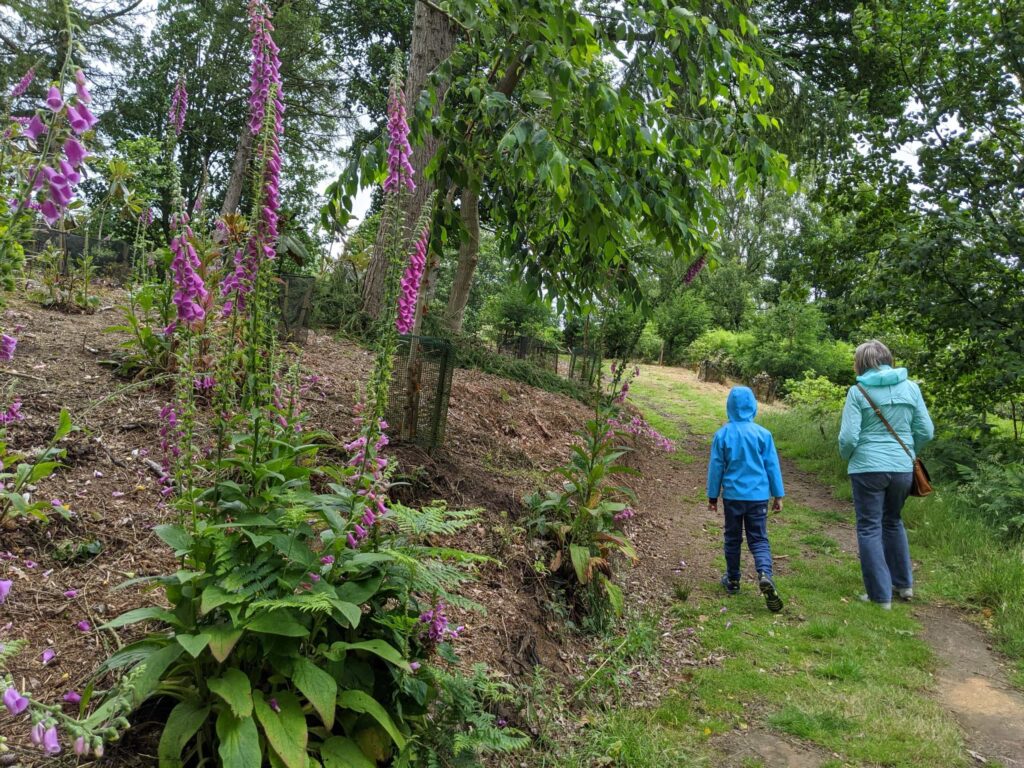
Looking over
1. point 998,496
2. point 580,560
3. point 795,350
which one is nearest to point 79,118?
point 580,560

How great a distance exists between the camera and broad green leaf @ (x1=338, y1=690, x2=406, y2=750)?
211 centimetres

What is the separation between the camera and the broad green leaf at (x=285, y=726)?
1922mm

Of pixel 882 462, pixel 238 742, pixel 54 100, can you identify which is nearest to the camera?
pixel 54 100

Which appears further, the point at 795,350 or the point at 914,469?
the point at 795,350

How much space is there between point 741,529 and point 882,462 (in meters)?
1.18

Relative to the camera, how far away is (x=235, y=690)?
6.42 feet

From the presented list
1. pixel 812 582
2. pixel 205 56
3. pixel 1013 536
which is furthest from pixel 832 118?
pixel 205 56

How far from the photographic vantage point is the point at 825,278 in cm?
1174

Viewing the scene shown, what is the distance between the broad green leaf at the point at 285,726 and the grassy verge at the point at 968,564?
4249 millimetres

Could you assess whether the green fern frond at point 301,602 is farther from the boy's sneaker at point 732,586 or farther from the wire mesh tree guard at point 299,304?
the wire mesh tree guard at point 299,304

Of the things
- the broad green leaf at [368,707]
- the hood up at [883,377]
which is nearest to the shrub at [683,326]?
the hood up at [883,377]

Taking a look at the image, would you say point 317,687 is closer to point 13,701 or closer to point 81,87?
point 13,701

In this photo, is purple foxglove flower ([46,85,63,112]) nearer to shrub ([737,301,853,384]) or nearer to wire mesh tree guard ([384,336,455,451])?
wire mesh tree guard ([384,336,455,451])

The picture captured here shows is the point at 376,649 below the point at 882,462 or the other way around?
below
